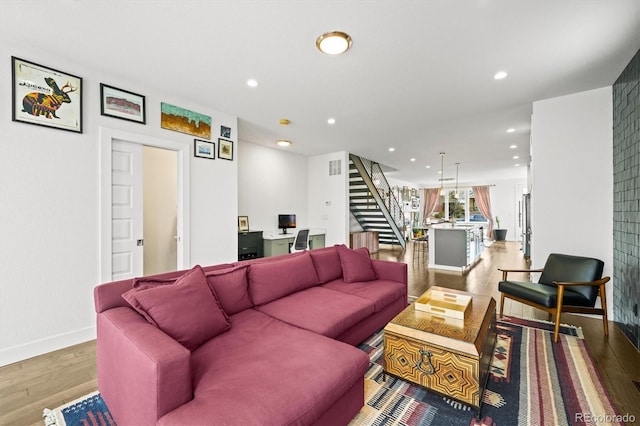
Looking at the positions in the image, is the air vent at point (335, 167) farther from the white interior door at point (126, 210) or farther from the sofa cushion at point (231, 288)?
the sofa cushion at point (231, 288)

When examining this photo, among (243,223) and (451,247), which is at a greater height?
(243,223)

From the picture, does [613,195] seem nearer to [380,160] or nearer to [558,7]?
[558,7]

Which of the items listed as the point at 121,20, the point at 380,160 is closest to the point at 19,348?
the point at 121,20

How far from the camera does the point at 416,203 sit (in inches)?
548

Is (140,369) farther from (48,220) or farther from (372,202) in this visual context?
(372,202)

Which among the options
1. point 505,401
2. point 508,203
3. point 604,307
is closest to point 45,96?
point 505,401

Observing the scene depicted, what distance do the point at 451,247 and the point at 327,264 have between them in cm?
401

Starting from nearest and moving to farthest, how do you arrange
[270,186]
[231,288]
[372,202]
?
1. [231,288]
2. [270,186]
3. [372,202]

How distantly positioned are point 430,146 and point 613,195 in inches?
133

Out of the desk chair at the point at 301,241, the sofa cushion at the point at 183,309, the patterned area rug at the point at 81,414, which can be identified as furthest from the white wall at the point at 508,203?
the patterned area rug at the point at 81,414

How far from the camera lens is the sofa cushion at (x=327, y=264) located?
10.1ft

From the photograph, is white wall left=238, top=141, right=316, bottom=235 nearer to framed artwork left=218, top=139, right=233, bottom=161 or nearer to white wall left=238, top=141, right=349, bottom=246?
white wall left=238, top=141, right=349, bottom=246

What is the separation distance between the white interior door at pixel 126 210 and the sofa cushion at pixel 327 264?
211cm

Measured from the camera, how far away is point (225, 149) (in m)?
4.09
